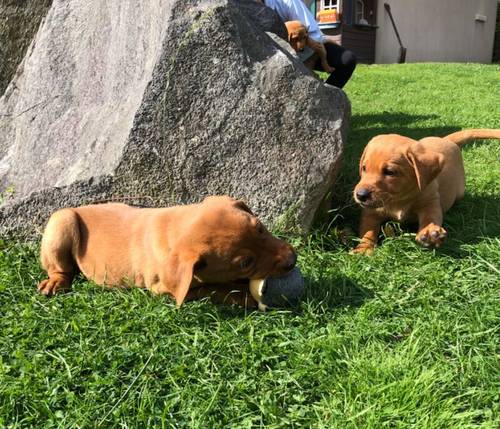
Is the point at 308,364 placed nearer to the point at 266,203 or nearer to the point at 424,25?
the point at 266,203

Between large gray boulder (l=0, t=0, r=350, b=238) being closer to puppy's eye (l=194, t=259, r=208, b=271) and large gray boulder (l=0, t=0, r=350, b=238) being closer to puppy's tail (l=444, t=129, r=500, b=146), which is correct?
puppy's eye (l=194, t=259, r=208, b=271)

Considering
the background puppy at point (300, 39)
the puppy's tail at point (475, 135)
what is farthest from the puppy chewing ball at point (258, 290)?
the background puppy at point (300, 39)

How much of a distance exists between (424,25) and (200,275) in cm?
2328

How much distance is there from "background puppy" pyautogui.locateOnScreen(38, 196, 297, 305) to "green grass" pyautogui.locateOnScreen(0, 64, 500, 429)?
0.13 meters

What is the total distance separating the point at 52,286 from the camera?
133 inches

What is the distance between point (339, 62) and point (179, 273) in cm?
585

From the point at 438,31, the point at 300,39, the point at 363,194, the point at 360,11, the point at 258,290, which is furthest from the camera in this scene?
the point at 438,31

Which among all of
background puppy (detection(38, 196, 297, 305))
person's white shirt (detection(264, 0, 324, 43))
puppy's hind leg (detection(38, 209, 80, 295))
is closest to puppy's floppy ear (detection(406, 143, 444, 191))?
background puppy (detection(38, 196, 297, 305))

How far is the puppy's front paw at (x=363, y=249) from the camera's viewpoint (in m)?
3.72

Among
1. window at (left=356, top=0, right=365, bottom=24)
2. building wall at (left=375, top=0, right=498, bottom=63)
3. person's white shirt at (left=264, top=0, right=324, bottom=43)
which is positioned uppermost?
person's white shirt at (left=264, top=0, right=324, bottom=43)

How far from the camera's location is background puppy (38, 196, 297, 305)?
286 centimetres

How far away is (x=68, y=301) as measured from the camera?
10.4 feet

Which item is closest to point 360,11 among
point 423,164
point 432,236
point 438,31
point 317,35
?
point 438,31

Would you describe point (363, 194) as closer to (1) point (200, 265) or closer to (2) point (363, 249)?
(2) point (363, 249)
